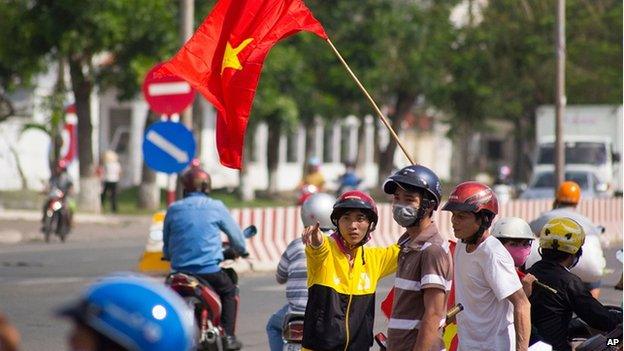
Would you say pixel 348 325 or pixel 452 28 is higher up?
pixel 452 28

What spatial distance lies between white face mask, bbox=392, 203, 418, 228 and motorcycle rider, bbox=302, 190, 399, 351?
21cm

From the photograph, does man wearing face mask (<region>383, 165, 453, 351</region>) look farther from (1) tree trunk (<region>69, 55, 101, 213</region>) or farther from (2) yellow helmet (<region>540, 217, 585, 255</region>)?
(1) tree trunk (<region>69, 55, 101, 213</region>)

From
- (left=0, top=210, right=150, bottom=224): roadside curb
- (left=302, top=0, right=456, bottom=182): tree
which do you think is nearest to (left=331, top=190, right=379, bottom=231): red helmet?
(left=0, top=210, right=150, bottom=224): roadside curb

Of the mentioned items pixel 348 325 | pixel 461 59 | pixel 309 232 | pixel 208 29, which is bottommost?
pixel 348 325

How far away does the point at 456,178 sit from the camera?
90688 millimetres

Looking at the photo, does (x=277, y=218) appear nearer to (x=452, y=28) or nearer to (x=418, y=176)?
(x=418, y=176)

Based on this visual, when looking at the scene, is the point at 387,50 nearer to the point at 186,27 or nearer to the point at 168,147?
the point at 186,27

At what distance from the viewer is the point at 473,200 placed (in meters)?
6.63

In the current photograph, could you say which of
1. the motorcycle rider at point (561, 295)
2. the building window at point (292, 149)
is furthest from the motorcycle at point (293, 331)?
the building window at point (292, 149)

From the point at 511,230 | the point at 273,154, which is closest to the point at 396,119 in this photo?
the point at 273,154

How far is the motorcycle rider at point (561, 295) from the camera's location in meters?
7.41

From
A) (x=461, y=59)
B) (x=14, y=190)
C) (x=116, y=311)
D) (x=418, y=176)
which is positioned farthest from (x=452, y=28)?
(x=116, y=311)

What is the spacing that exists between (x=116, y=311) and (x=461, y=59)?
168ft

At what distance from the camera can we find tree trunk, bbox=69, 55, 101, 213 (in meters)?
34.5
